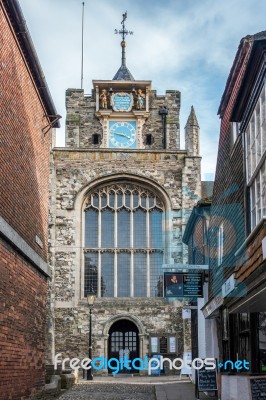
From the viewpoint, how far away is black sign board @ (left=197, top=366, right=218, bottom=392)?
14487 millimetres

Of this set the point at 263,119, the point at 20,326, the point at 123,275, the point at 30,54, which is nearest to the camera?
the point at 263,119

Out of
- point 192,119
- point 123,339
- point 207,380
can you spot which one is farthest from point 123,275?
point 207,380

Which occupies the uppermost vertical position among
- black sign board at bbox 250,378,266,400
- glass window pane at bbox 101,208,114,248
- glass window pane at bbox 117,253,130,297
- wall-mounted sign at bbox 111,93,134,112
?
wall-mounted sign at bbox 111,93,134,112

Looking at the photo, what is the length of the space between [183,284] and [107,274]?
14.0 meters

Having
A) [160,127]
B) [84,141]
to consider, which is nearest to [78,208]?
[84,141]

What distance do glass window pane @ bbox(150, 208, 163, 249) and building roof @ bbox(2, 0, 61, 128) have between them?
16.9m

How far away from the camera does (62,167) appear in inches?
1292

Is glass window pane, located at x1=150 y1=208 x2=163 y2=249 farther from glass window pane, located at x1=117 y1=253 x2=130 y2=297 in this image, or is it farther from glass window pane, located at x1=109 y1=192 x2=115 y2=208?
glass window pane, located at x1=109 y1=192 x2=115 y2=208

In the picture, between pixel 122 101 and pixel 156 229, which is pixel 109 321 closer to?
pixel 156 229

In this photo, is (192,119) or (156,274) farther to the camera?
(192,119)

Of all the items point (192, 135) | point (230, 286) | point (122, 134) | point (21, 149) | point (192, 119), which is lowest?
point (230, 286)

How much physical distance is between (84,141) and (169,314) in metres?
10.2

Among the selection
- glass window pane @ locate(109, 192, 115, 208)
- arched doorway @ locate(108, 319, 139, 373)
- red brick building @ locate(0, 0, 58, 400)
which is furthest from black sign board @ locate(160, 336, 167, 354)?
red brick building @ locate(0, 0, 58, 400)

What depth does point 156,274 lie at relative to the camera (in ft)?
105
